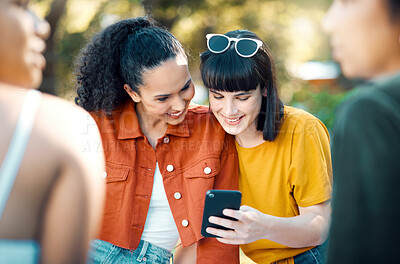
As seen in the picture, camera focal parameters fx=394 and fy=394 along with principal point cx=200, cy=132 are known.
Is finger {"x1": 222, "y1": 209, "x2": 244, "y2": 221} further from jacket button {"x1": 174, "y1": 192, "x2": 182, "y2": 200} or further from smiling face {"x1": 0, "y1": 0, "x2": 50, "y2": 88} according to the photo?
smiling face {"x1": 0, "y1": 0, "x2": 50, "y2": 88}

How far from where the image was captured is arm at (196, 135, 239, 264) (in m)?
2.30

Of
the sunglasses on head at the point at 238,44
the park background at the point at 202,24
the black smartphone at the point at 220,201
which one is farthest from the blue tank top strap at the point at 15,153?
the park background at the point at 202,24

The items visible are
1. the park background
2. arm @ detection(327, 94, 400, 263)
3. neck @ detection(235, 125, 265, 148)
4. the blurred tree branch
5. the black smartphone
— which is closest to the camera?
arm @ detection(327, 94, 400, 263)

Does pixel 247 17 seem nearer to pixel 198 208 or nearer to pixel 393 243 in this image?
pixel 198 208

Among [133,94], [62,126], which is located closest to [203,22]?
[133,94]

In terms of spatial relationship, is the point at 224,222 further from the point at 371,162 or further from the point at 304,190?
the point at 371,162

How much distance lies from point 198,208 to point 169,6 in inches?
342

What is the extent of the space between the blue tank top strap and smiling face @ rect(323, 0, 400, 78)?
0.86 m

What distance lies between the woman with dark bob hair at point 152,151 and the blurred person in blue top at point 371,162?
1.41 meters

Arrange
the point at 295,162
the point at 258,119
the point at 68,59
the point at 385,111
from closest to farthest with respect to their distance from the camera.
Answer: the point at 385,111
the point at 295,162
the point at 258,119
the point at 68,59

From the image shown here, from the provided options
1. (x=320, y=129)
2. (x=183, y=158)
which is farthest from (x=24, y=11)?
(x=320, y=129)

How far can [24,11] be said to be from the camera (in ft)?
3.45

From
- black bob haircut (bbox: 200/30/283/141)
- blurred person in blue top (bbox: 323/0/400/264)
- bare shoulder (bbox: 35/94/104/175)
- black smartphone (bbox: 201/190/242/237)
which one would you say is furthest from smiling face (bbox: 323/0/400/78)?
black bob haircut (bbox: 200/30/283/141)

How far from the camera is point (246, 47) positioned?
234 centimetres
